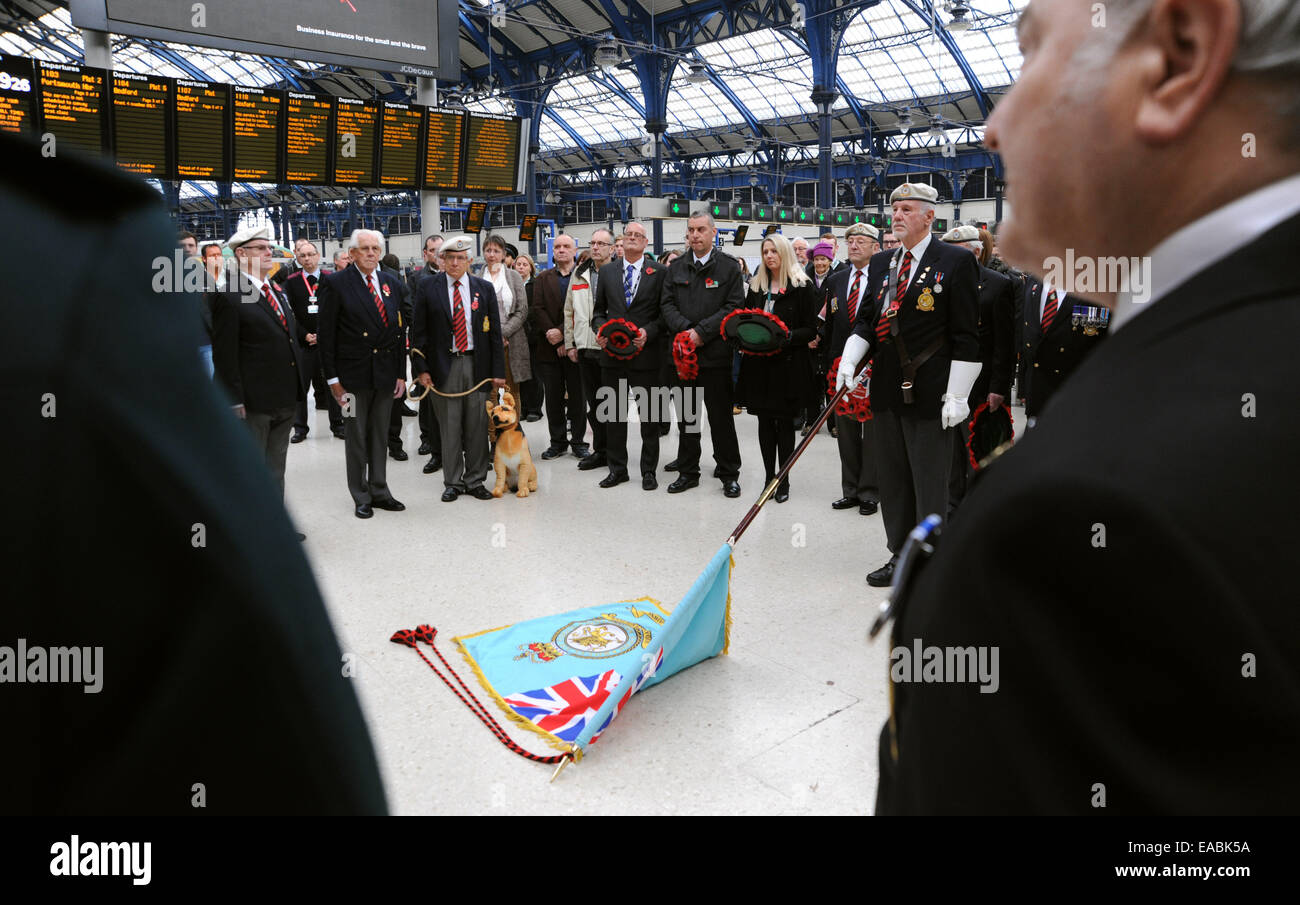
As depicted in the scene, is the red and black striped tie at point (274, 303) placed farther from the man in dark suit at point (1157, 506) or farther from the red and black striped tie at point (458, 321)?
the man in dark suit at point (1157, 506)

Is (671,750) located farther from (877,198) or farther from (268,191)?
(268,191)

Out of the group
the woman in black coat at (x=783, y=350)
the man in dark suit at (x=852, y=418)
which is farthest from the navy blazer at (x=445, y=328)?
the man in dark suit at (x=852, y=418)

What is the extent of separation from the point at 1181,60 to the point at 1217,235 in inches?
4.5

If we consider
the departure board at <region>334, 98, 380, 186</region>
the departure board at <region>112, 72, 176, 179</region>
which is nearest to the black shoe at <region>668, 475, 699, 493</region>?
the departure board at <region>334, 98, 380, 186</region>

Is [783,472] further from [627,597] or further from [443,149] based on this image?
[443,149]

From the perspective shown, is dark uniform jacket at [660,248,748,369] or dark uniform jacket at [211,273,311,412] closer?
dark uniform jacket at [211,273,311,412]

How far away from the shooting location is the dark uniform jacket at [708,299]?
5.95 m

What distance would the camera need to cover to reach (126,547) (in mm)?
357

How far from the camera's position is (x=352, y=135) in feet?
29.1

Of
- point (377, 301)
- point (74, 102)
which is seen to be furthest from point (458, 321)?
point (74, 102)

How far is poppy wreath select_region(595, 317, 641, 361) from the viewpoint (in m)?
6.21

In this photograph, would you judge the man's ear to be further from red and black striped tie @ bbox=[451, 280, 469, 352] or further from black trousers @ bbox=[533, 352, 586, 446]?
black trousers @ bbox=[533, 352, 586, 446]

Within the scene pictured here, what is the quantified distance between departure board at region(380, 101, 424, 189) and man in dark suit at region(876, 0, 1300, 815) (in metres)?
9.37
